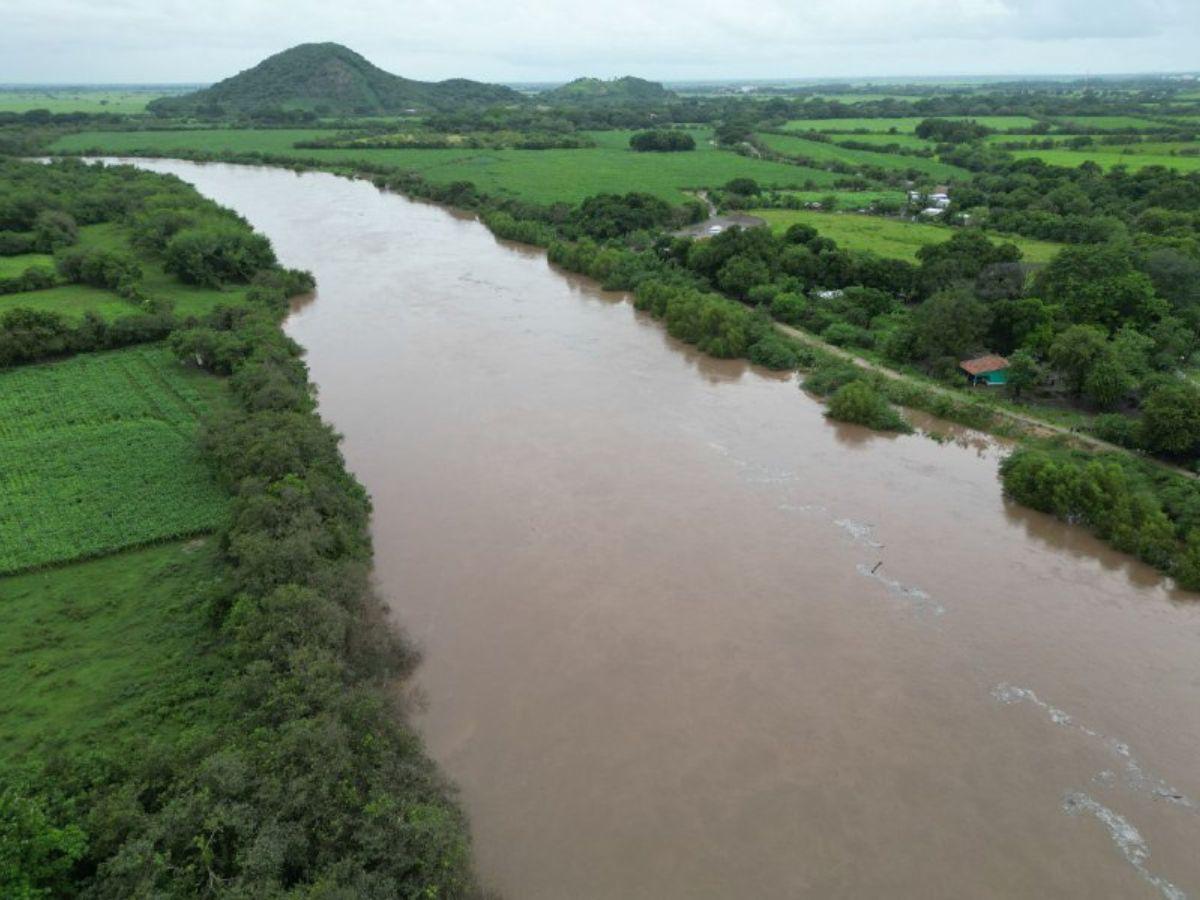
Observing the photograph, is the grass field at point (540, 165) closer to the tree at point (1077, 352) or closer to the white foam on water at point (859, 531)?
the tree at point (1077, 352)

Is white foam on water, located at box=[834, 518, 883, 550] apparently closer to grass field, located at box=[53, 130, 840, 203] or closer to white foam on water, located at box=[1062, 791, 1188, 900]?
white foam on water, located at box=[1062, 791, 1188, 900]

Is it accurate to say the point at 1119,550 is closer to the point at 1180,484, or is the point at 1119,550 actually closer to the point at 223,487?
Result: the point at 1180,484

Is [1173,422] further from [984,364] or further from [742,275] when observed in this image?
[742,275]

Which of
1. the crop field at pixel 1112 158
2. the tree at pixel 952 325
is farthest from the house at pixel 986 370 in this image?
the crop field at pixel 1112 158

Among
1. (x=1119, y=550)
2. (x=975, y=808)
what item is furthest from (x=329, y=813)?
(x=1119, y=550)

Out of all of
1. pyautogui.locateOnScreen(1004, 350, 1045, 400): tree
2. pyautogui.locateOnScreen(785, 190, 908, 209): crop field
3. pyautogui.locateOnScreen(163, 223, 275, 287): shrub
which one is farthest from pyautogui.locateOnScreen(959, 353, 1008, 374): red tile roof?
pyautogui.locateOnScreen(163, 223, 275, 287): shrub
